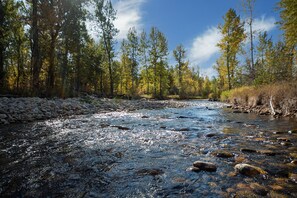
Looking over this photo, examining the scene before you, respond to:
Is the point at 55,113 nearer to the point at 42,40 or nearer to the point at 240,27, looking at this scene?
the point at 42,40

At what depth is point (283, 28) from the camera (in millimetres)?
13039

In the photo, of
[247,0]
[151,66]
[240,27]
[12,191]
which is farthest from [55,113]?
[151,66]

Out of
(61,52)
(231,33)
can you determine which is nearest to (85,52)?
(61,52)

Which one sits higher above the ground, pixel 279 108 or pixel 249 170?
pixel 279 108

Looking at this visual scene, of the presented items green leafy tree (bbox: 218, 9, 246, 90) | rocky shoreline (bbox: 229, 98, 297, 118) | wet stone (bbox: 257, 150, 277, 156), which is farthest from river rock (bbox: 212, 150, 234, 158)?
green leafy tree (bbox: 218, 9, 246, 90)

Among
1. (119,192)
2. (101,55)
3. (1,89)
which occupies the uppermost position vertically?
(101,55)

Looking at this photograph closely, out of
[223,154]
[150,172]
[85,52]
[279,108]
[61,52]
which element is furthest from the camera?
[85,52]

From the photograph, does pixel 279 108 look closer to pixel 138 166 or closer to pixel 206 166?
pixel 206 166

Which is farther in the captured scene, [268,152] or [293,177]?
[268,152]

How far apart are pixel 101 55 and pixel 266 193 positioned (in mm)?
36230

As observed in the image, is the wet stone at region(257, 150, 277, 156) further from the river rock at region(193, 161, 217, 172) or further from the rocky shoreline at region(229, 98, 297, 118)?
the rocky shoreline at region(229, 98, 297, 118)

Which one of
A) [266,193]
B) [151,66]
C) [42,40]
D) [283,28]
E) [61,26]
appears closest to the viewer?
[266,193]

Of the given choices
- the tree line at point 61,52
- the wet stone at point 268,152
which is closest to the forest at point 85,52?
the tree line at point 61,52

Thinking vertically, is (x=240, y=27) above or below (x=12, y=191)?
above
